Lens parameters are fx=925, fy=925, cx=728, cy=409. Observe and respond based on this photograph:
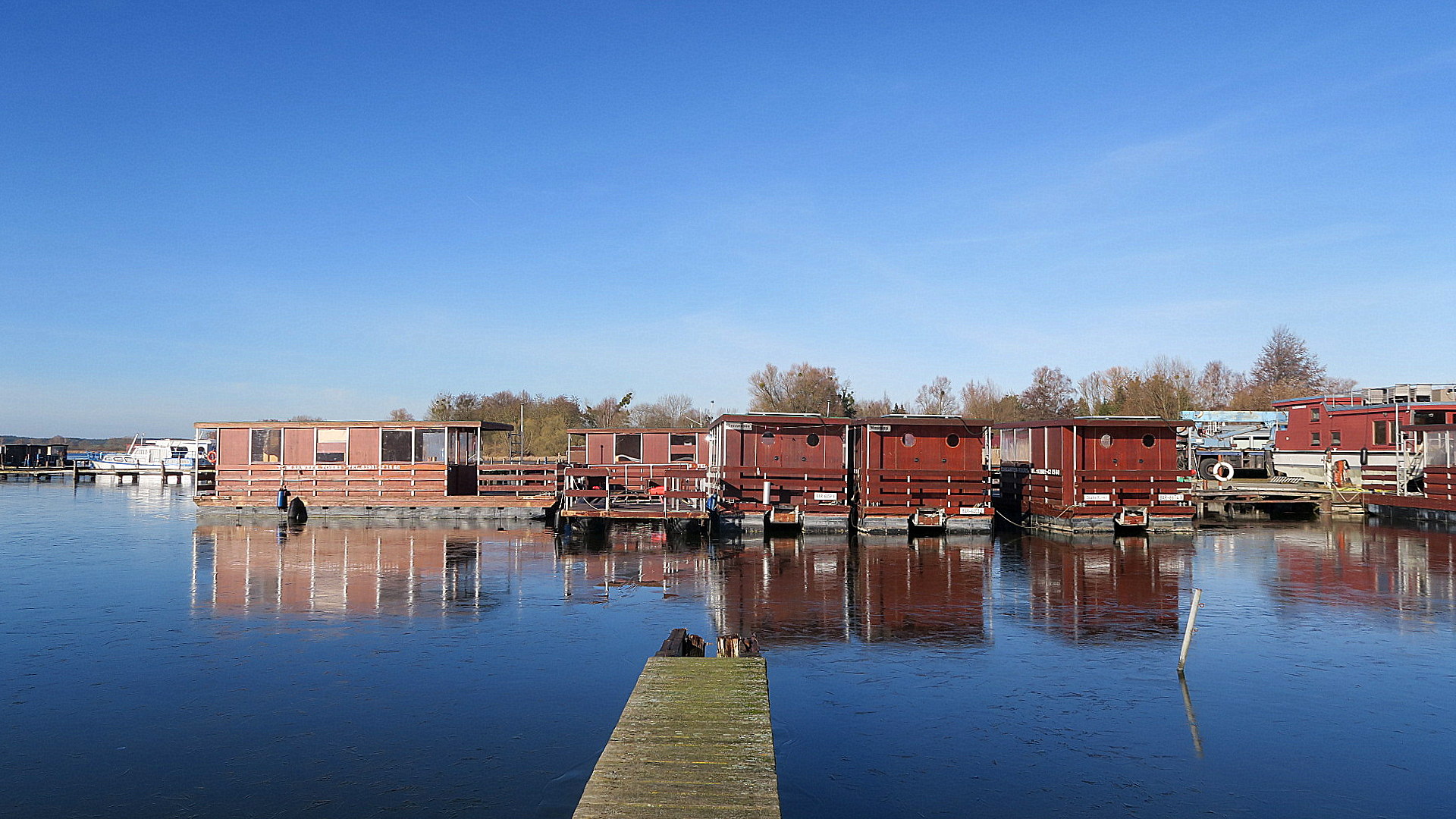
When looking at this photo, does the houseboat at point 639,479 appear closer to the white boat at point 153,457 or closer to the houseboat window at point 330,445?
the houseboat window at point 330,445

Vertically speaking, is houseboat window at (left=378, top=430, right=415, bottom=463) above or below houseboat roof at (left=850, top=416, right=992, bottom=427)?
below

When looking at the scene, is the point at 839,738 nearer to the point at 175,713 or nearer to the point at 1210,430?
the point at 175,713

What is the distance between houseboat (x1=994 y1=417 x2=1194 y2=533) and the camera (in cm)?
2709

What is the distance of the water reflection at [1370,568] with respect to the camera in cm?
1683

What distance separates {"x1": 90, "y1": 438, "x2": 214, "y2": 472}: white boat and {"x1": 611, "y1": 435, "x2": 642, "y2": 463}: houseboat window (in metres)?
46.4

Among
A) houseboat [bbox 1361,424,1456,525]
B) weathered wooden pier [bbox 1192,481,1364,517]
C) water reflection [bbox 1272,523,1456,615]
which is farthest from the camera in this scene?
weathered wooden pier [bbox 1192,481,1364,517]

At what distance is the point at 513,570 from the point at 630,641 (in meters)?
7.91

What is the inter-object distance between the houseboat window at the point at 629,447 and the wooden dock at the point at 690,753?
25638 mm

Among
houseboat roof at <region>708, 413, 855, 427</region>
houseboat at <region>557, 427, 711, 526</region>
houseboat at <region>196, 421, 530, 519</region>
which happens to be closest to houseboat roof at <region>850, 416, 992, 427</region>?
houseboat roof at <region>708, 413, 855, 427</region>

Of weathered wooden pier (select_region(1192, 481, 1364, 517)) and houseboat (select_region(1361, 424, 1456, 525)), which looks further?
A: weathered wooden pier (select_region(1192, 481, 1364, 517))

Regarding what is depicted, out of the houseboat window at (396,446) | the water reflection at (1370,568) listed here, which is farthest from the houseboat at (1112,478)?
the houseboat window at (396,446)

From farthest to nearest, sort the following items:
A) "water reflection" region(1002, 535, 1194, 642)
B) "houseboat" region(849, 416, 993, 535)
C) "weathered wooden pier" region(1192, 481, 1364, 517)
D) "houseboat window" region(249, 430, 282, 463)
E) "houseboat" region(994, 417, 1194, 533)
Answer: "weathered wooden pier" region(1192, 481, 1364, 517), "houseboat window" region(249, 430, 282, 463), "houseboat" region(994, 417, 1194, 533), "houseboat" region(849, 416, 993, 535), "water reflection" region(1002, 535, 1194, 642)

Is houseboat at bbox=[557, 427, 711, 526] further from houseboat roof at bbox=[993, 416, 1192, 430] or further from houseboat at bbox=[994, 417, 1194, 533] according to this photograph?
houseboat roof at bbox=[993, 416, 1192, 430]

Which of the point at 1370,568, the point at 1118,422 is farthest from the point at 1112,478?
the point at 1370,568
